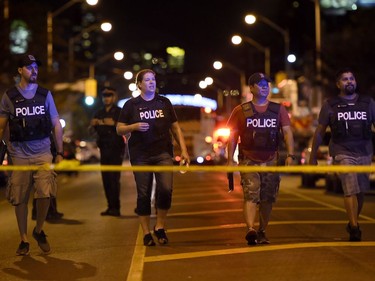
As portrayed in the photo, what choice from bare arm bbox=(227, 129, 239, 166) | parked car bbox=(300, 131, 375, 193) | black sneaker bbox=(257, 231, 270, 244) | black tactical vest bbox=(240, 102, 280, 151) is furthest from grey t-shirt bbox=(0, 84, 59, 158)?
parked car bbox=(300, 131, 375, 193)

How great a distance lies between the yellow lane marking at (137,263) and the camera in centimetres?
663

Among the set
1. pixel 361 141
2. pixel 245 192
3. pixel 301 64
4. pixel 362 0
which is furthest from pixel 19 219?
pixel 301 64

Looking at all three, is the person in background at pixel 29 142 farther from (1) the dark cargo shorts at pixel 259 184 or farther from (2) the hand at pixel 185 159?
(1) the dark cargo shorts at pixel 259 184

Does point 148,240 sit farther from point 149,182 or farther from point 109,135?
point 109,135

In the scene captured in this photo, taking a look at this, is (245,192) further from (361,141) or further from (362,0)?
(362,0)

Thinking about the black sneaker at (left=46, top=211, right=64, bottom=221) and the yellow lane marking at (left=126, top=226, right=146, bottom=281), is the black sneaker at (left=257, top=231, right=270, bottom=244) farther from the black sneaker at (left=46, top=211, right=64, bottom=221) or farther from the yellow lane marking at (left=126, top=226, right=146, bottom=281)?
the black sneaker at (left=46, top=211, right=64, bottom=221)

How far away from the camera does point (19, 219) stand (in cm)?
807

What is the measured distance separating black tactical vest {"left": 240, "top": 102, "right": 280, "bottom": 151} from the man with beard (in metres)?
0.54

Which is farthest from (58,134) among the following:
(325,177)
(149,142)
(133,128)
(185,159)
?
(325,177)

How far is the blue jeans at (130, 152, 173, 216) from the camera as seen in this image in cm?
850

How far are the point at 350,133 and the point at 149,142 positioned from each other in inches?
90.9

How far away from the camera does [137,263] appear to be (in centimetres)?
727

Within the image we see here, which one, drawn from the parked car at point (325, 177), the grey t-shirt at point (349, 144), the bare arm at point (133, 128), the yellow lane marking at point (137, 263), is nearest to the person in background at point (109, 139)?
the yellow lane marking at point (137, 263)

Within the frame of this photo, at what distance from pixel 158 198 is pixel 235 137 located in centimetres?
115
